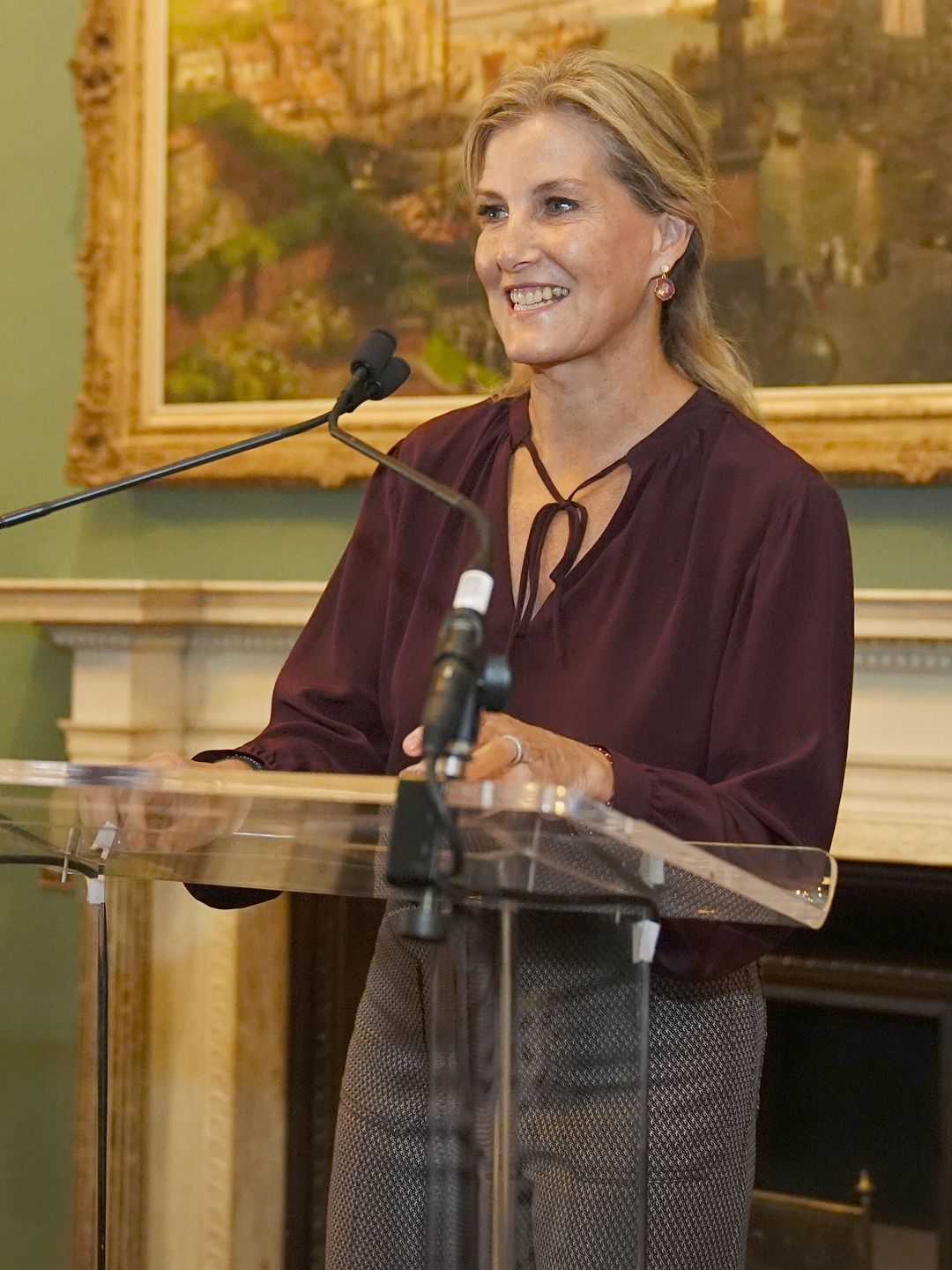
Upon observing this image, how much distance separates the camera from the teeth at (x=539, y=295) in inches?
66.1

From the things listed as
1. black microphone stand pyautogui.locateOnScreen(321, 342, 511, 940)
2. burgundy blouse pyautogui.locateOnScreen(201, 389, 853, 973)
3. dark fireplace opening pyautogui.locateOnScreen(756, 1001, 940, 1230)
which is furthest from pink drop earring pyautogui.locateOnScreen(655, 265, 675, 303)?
dark fireplace opening pyautogui.locateOnScreen(756, 1001, 940, 1230)

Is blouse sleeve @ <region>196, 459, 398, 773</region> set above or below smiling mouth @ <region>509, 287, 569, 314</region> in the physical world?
below

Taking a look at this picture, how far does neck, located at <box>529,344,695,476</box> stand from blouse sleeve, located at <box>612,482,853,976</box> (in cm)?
25

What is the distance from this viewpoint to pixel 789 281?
9.14 ft

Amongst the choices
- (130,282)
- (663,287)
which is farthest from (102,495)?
(130,282)

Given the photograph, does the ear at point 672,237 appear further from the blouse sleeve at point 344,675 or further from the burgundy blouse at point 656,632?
the blouse sleeve at point 344,675

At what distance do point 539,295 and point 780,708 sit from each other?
0.53 meters

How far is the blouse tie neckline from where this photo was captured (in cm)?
163

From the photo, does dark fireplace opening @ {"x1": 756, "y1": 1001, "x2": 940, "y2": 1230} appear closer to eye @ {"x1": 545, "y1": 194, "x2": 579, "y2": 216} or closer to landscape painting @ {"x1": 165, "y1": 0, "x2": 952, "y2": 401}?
landscape painting @ {"x1": 165, "y1": 0, "x2": 952, "y2": 401}

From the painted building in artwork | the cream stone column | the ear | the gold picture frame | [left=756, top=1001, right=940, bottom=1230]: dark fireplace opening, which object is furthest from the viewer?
the gold picture frame

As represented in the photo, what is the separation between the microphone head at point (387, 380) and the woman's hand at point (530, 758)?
0.39 m

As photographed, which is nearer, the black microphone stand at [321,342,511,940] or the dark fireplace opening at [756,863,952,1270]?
the black microphone stand at [321,342,511,940]

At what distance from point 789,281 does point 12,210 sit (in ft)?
5.78

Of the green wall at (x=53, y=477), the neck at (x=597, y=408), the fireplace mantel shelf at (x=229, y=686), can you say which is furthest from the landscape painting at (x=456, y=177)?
the neck at (x=597, y=408)
